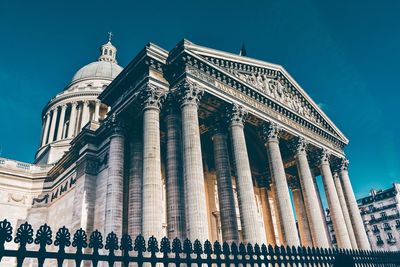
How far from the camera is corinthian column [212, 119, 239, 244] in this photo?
19.3 m

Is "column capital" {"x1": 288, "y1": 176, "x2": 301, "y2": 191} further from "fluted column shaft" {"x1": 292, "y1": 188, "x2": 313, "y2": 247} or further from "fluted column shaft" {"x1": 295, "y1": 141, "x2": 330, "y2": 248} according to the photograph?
"fluted column shaft" {"x1": 295, "y1": 141, "x2": 330, "y2": 248}

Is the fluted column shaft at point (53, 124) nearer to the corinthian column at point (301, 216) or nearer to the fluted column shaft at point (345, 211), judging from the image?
the corinthian column at point (301, 216)

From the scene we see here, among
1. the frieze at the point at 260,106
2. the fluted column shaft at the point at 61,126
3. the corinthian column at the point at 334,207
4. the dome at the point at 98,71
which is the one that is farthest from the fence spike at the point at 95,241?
the dome at the point at 98,71

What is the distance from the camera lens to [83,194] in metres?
24.1

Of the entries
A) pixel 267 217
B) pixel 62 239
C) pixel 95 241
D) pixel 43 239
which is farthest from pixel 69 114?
pixel 43 239

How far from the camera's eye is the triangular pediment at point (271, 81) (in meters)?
23.0

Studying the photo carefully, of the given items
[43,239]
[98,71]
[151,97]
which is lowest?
[43,239]

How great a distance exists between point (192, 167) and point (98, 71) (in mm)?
44165

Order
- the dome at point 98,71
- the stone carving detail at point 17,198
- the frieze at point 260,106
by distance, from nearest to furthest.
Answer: the frieze at point 260,106 < the stone carving detail at point 17,198 < the dome at point 98,71

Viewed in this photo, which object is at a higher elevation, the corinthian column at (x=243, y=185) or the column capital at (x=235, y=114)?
the column capital at (x=235, y=114)

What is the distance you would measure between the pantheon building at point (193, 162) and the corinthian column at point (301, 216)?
11 cm

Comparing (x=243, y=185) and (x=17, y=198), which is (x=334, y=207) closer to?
(x=243, y=185)

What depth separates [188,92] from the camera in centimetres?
1991

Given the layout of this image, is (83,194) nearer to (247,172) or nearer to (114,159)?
(114,159)
